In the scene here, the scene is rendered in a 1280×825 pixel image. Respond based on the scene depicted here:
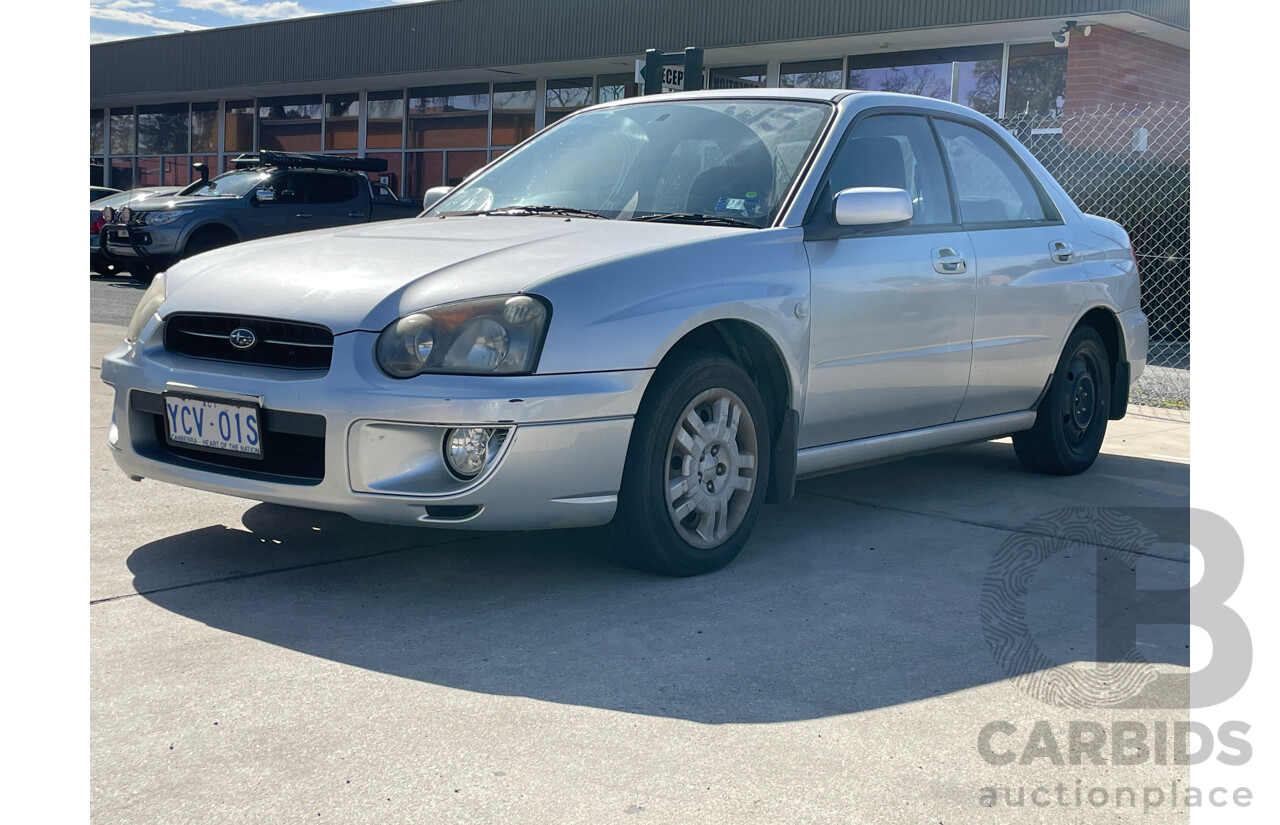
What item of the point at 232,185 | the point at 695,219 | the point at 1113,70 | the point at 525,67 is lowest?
the point at 695,219

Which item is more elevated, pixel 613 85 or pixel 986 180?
pixel 613 85

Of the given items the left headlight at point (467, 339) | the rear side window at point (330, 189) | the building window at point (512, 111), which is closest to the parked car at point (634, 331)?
the left headlight at point (467, 339)

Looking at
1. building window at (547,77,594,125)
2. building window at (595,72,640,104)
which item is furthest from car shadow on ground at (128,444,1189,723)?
building window at (547,77,594,125)

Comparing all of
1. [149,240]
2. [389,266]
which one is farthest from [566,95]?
[389,266]

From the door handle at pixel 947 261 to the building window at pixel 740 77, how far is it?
1468 centimetres

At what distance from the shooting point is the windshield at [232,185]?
16995mm

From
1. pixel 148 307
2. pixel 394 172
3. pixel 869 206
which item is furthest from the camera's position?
pixel 394 172

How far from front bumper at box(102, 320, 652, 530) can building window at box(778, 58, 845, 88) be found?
1580 centimetres

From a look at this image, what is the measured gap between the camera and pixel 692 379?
13.2ft

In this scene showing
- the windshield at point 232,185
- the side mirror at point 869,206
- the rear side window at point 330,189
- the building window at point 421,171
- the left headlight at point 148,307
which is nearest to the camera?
the left headlight at point 148,307

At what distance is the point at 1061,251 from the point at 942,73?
12.5 meters

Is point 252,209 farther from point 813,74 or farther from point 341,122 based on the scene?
Answer: point 341,122

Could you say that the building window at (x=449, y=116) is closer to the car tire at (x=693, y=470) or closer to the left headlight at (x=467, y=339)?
the car tire at (x=693, y=470)

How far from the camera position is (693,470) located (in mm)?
4109
